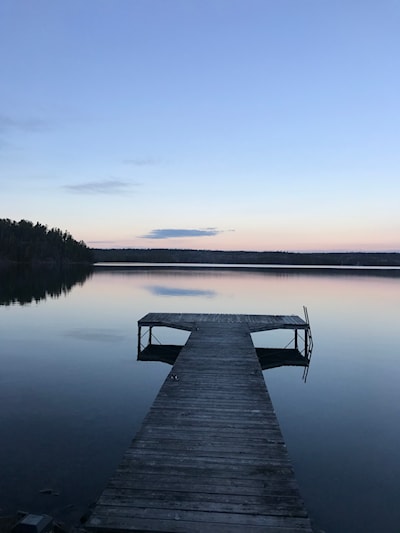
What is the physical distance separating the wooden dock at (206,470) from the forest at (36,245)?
359ft

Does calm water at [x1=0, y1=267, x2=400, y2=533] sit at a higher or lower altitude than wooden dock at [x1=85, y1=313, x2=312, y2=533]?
lower

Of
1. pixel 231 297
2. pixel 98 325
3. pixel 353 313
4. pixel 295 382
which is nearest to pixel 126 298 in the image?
pixel 231 297

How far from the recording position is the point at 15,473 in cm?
801

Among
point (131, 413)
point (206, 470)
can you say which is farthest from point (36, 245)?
point (206, 470)

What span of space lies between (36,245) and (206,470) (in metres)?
120

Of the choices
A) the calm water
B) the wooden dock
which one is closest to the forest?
the calm water

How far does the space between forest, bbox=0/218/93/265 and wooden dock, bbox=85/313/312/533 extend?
109 meters

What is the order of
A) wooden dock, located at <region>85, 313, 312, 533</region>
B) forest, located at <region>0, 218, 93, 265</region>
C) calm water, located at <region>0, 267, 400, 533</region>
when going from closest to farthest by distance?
wooden dock, located at <region>85, 313, 312, 533</region>
calm water, located at <region>0, 267, 400, 533</region>
forest, located at <region>0, 218, 93, 265</region>

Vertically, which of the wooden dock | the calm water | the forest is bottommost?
the calm water

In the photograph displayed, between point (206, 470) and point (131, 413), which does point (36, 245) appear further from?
point (206, 470)

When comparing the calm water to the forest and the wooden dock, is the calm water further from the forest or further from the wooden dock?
the forest

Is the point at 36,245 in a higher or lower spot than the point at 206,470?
higher

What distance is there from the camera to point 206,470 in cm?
610

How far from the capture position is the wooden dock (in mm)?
4922
